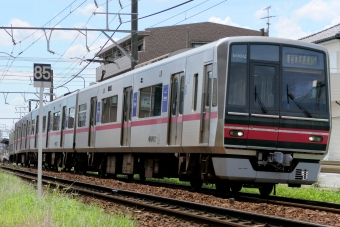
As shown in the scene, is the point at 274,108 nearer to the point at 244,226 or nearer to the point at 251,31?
the point at 244,226

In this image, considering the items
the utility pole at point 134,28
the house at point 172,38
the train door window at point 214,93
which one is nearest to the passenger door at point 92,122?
the utility pole at point 134,28

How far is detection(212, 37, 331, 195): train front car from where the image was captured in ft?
39.1

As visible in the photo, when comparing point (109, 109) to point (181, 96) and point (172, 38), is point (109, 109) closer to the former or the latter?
point (181, 96)

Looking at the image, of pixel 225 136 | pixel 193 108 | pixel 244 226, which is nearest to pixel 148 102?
pixel 193 108

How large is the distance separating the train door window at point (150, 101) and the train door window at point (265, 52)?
11.2ft

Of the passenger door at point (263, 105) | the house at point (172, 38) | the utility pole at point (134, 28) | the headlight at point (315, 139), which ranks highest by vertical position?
the house at point (172, 38)

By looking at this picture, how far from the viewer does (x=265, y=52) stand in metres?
12.5

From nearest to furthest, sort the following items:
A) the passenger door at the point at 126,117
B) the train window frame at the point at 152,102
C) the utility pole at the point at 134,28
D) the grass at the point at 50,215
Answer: the grass at the point at 50,215
the train window frame at the point at 152,102
the passenger door at the point at 126,117
the utility pole at the point at 134,28

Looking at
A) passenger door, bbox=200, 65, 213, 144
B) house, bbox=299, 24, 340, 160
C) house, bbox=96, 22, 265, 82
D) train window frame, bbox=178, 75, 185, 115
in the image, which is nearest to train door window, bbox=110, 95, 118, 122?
train window frame, bbox=178, 75, 185, 115

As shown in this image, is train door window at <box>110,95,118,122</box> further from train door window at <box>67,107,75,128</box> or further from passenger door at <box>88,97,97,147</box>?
train door window at <box>67,107,75,128</box>

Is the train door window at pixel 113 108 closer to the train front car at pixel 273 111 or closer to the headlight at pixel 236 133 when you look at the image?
the train front car at pixel 273 111

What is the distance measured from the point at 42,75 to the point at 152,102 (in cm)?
451

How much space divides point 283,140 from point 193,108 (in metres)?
2.00

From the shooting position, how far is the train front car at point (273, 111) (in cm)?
1193
